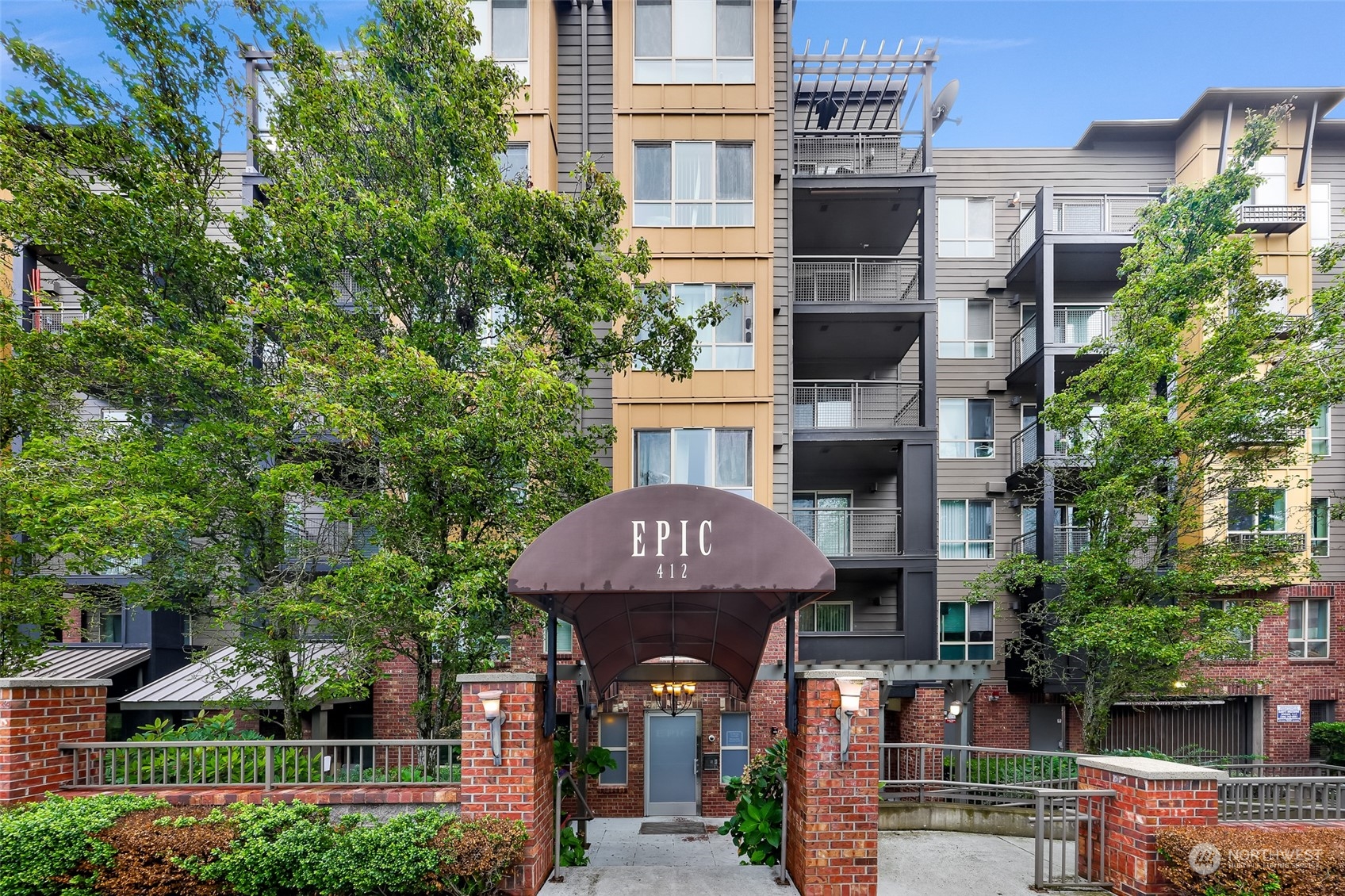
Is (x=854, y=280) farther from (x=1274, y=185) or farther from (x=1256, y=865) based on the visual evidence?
(x=1274, y=185)

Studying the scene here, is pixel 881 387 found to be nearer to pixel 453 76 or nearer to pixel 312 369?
pixel 453 76

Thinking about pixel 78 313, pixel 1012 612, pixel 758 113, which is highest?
pixel 758 113

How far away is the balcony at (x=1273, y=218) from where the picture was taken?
16.3m

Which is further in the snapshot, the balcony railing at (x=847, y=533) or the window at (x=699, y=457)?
the balcony railing at (x=847, y=533)

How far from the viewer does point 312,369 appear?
→ 25.0 feet

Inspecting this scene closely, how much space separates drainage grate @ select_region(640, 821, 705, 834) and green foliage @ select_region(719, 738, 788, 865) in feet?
16.5

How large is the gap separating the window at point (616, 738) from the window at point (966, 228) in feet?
47.6

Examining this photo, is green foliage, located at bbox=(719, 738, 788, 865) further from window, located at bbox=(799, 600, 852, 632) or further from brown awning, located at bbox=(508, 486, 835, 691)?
window, located at bbox=(799, 600, 852, 632)

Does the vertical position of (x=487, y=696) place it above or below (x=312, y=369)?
below

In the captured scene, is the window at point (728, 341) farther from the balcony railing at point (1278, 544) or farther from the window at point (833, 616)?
the balcony railing at point (1278, 544)

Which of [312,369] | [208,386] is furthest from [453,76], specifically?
[208,386]

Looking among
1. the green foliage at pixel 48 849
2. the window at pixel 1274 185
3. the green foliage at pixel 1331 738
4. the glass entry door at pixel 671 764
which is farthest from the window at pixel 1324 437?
the green foliage at pixel 48 849

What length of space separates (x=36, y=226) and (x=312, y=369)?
4.35 meters

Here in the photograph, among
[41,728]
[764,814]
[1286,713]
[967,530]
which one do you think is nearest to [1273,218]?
[967,530]
